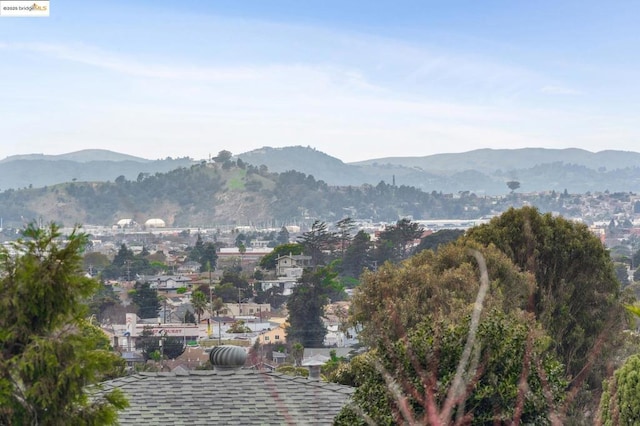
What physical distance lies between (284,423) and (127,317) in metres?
62.7

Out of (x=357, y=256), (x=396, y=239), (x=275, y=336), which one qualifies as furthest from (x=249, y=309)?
(x=275, y=336)

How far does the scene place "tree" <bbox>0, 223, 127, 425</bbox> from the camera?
20.4ft

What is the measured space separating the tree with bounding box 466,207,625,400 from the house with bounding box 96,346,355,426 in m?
10.5

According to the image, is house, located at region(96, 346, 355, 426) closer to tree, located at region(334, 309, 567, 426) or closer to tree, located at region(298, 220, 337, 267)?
tree, located at region(334, 309, 567, 426)

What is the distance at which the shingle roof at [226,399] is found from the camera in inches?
401

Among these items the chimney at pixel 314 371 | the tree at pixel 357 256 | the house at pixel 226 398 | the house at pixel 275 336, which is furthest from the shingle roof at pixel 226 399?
the tree at pixel 357 256

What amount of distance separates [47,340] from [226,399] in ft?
14.4

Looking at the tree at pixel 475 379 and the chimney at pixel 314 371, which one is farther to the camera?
the chimney at pixel 314 371

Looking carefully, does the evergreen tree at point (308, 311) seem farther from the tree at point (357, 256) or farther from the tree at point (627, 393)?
the tree at point (627, 393)

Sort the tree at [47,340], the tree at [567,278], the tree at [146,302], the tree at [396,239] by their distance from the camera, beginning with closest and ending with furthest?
the tree at [47,340], the tree at [567,278], the tree at [146,302], the tree at [396,239]

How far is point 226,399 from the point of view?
34.4ft

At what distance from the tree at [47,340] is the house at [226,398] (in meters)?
3.53

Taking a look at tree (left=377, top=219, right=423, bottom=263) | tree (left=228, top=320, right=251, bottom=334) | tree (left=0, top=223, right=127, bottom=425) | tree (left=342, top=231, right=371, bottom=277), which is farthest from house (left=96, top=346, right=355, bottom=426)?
tree (left=342, top=231, right=371, bottom=277)

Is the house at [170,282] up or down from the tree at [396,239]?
down
